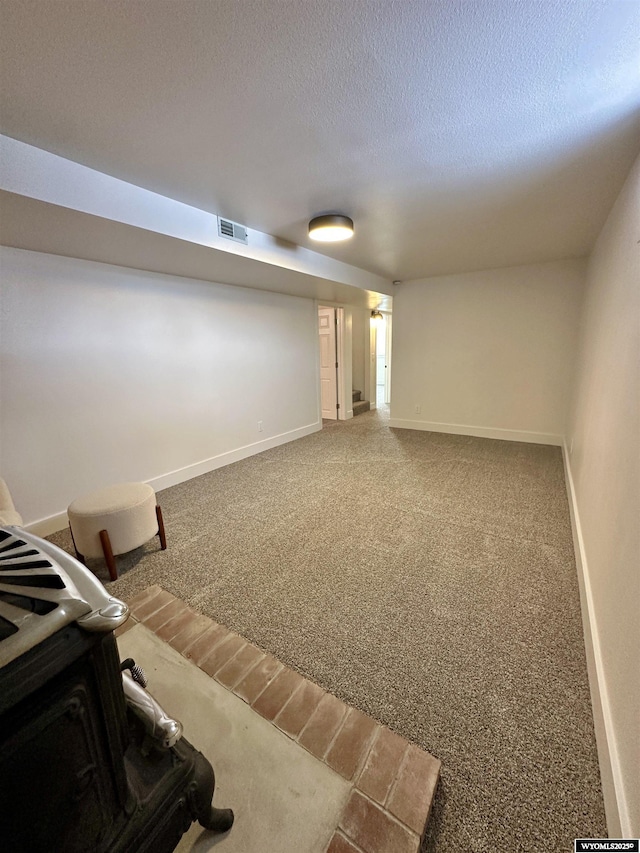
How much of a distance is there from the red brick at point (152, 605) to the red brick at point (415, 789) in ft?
4.23

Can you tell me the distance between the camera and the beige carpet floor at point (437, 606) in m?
1.03

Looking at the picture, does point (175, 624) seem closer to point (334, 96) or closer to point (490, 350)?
point (334, 96)

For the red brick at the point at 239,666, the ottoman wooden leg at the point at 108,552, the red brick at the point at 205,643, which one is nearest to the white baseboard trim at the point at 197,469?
the ottoman wooden leg at the point at 108,552

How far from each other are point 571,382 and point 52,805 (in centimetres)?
485

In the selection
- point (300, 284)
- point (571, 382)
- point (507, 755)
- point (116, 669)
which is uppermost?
point (300, 284)

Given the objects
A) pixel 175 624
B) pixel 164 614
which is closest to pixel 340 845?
pixel 175 624

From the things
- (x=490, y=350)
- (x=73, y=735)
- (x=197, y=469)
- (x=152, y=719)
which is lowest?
(x=197, y=469)

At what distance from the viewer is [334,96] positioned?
1.27 meters

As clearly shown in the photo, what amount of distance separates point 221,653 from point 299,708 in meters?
0.42

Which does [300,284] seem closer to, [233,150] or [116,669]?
[233,150]

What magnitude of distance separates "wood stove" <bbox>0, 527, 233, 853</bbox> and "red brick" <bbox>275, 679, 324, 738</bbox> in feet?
1.20

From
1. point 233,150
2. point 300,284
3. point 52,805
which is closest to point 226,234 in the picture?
point 233,150

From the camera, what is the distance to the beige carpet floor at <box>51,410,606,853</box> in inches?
40.7

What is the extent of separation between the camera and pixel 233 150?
62.5 inches
